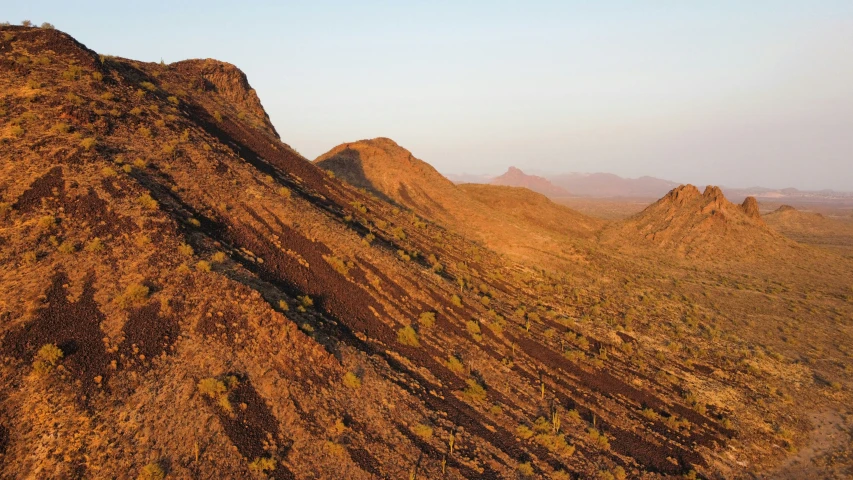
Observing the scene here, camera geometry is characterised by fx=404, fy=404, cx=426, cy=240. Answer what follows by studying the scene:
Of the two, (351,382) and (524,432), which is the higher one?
(351,382)

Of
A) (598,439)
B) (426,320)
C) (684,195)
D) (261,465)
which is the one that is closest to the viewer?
(261,465)

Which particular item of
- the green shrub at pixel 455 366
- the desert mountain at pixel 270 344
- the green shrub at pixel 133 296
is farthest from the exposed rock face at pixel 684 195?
the green shrub at pixel 133 296

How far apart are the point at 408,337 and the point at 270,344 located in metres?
5.35

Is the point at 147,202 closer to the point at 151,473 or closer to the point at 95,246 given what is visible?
the point at 95,246

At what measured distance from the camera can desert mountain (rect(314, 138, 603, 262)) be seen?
4016 cm

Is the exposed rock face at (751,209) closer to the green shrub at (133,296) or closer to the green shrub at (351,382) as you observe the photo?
the green shrub at (351,382)

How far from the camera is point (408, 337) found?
51.9ft

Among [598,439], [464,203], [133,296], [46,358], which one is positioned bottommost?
[598,439]

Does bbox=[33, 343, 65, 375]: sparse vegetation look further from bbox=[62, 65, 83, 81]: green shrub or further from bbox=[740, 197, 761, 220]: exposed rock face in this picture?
bbox=[740, 197, 761, 220]: exposed rock face

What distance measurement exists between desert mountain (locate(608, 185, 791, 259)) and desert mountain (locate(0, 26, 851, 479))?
24.1 meters

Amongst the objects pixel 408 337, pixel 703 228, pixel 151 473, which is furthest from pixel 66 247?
pixel 703 228

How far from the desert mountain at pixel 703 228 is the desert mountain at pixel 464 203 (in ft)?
23.1

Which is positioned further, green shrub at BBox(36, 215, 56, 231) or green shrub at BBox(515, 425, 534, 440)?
green shrub at BBox(515, 425, 534, 440)

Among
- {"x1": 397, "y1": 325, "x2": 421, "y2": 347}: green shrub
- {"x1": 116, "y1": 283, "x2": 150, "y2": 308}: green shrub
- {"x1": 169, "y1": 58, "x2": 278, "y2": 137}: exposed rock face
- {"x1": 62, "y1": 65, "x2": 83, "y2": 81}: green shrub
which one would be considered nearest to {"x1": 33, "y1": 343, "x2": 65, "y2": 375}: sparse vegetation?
{"x1": 116, "y1": 283, "x2": 150, "y2": 308}: green shrub
